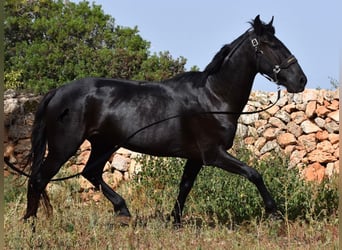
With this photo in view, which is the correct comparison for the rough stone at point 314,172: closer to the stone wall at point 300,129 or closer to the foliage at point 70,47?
the stone wall at point 300,129

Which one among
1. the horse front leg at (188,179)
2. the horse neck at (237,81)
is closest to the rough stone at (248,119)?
the horse front leg at (188,179)

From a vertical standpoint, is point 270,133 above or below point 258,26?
above

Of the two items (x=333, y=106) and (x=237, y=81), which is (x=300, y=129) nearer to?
(x=333, y=106)

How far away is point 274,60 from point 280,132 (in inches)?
160

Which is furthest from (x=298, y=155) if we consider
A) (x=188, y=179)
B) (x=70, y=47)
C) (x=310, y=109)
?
(x=70, y=47)

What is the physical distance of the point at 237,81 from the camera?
6.26 metres

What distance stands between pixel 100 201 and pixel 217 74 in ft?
10.7

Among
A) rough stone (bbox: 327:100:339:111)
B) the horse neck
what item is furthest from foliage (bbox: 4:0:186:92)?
the horse neck

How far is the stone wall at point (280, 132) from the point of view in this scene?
32.1ft

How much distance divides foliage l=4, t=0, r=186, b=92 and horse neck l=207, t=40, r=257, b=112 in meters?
8.31

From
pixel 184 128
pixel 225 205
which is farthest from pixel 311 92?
pixel 184 128

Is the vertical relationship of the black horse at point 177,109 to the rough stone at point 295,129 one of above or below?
below

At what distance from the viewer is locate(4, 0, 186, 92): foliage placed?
1480cm

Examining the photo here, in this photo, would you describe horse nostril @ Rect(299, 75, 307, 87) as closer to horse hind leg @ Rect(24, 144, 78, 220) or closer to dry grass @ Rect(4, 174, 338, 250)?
dry grass @ Rect(4, 174, 338, 250)
